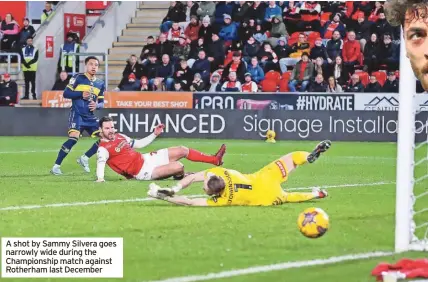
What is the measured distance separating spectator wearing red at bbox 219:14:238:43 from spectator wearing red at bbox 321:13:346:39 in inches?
89.7

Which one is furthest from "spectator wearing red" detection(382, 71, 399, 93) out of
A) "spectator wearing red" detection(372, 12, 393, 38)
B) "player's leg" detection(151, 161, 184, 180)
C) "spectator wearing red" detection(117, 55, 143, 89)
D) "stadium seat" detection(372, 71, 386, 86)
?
"player's leg" detection(151, 161, 184, 180)

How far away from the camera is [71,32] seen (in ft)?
99.3

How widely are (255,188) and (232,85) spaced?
15.9m

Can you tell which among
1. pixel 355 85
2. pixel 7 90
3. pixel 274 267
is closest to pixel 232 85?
pixel 355 85

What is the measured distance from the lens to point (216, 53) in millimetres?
28562

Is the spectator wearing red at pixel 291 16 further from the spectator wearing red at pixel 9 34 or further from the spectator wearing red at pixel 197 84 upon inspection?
the spectator wearing red at pixel 9 34

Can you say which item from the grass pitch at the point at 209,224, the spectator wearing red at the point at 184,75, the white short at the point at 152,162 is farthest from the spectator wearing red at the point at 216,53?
the white short at the point at 152,162

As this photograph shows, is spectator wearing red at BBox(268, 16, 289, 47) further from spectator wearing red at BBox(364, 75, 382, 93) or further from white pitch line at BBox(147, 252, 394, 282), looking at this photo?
white pitch line at BBox(147, 252, 394, 282)

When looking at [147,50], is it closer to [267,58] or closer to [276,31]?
[267,58]

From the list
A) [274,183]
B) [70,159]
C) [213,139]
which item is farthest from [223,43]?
[274,183]

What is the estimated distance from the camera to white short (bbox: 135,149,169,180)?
47.7 ft

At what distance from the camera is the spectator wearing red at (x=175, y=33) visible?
29250 mm

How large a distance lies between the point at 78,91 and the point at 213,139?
971cm

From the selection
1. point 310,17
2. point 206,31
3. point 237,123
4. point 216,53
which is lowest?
point 237,123
